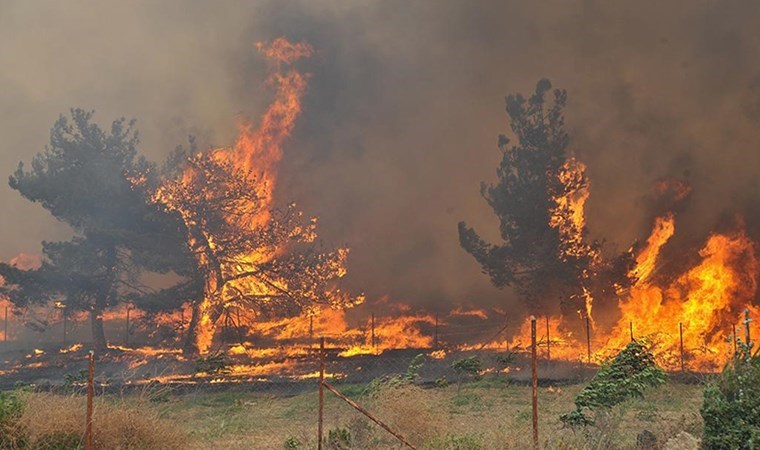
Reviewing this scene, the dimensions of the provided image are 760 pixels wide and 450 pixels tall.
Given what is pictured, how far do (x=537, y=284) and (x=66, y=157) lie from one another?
95.7ft

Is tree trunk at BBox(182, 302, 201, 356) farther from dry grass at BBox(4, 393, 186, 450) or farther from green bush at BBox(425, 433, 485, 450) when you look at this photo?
green bush at BBox(425, 433, 485, 450)

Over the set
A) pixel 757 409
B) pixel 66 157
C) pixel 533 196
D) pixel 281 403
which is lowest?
pixel 281 403

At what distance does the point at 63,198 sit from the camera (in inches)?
1505

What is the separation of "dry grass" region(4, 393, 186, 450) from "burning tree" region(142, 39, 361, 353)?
24.3 meters

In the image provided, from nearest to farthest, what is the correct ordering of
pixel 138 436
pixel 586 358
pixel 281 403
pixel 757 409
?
pixel 757 409
pixel 138 436
pixel 281 403
pixel 586 358

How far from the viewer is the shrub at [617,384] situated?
494 inches

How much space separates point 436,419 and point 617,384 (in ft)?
12.0

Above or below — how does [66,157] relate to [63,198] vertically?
above

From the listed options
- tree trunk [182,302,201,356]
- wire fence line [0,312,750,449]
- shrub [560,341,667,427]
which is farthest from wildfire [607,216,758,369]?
tree trunk [182,302,201,356]

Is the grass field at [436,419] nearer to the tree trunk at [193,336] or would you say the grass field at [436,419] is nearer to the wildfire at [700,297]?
the tree trunk at [193,336]

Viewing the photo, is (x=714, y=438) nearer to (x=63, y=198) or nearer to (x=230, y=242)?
(x=230, y=242)

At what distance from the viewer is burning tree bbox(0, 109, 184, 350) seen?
36719 mm

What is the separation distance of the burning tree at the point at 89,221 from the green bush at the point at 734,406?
31.1 meters

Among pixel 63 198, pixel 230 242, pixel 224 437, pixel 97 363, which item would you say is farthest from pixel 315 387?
pixel 63 198
